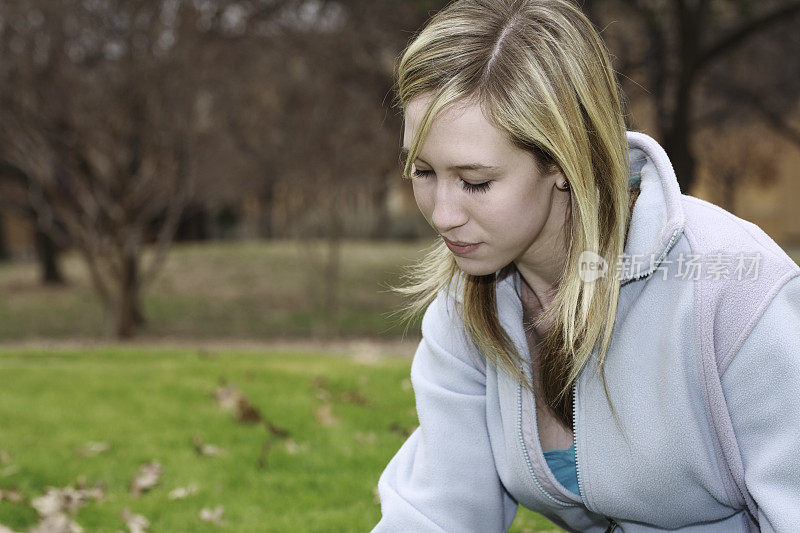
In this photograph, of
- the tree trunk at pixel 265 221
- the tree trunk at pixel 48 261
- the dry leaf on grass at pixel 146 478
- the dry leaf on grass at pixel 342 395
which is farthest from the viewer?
the tree trunk at pixel 265 221

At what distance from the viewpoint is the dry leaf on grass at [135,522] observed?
357 cm

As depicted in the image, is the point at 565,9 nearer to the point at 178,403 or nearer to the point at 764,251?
the point at 764,251

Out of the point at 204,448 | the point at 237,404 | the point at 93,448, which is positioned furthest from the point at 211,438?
the point at 93,448

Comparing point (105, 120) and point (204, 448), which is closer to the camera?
point (204, 448)

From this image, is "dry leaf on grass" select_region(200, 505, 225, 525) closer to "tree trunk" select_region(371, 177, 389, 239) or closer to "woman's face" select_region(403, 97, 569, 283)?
"woman's face" select_region(403, 97, 569, 283)

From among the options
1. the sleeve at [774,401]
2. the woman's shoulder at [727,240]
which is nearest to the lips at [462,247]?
the woman's shoulder at [727,240]

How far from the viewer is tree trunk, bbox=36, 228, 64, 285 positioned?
66.6 feet

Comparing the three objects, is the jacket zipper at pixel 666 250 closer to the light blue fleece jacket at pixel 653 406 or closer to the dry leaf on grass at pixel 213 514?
the light blue fleece jacket at pixel 653 406

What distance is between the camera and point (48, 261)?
67.3ft

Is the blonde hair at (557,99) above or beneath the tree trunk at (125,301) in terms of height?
above

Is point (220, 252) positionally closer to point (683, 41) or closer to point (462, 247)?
point (683, 41)

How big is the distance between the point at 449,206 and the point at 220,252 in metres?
22.8

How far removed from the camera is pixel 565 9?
1829 mm

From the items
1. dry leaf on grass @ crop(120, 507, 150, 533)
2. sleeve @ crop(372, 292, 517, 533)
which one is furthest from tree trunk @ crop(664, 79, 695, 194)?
sleeve @ crop(372, 292, 517, 533)
